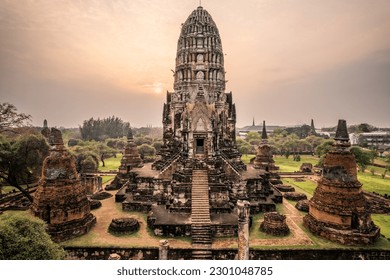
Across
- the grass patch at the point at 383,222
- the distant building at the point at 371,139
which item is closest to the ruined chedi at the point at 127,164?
the grass patch at the point at 383,222


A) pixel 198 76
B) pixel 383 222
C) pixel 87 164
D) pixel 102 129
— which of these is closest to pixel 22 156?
pixel 87 164

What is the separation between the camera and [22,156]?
19656 millimetres

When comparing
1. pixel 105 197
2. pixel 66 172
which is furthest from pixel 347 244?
pixel 105 197

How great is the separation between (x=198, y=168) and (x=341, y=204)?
8.57 m

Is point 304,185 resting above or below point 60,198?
below

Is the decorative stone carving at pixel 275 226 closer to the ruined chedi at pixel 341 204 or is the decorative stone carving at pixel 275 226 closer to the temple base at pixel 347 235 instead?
the ruined chedi at pixel 341 204

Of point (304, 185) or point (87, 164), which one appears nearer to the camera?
point (304, 185)

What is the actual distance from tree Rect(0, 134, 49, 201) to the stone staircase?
11.7 m

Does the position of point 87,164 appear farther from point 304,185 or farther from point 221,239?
point 304,185

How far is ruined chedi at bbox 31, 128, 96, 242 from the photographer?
41.2 feet

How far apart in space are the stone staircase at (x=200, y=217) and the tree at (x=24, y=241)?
6.53 meters

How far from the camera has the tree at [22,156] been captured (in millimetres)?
16516

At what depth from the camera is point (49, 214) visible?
12.6 meters

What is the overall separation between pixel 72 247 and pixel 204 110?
36.4ft
